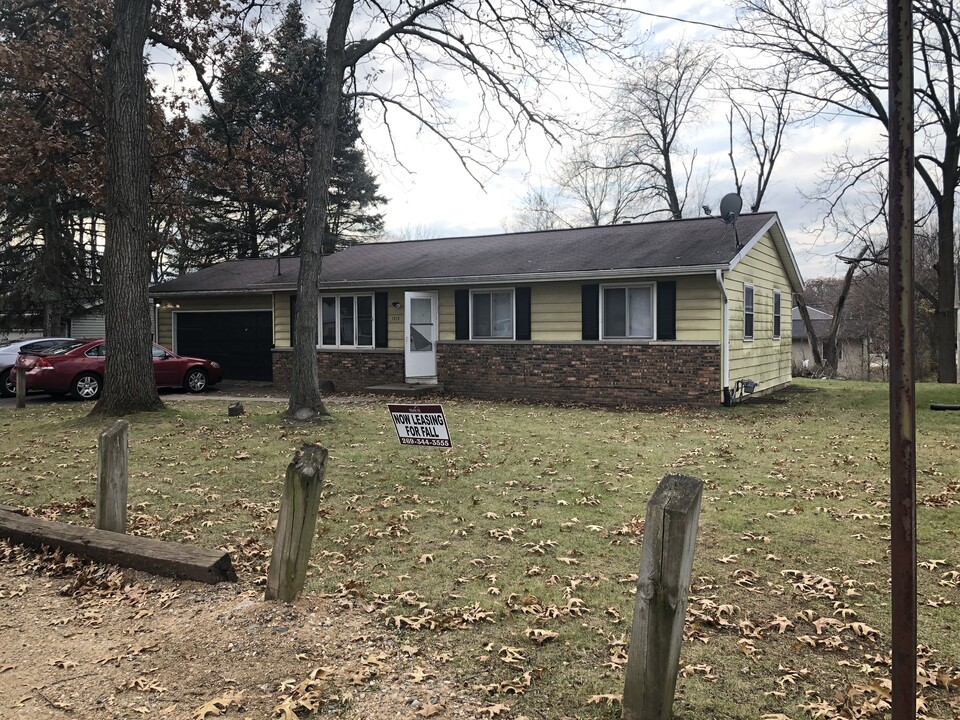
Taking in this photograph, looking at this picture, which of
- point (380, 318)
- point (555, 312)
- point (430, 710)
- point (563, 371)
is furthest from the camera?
point (380, 318)

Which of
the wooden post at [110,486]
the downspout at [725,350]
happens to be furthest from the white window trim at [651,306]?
the wooden post at [110,486]

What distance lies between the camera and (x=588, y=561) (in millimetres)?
5430

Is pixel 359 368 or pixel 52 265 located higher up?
pixel 52 265

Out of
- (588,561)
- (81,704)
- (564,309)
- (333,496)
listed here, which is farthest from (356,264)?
(81,704)

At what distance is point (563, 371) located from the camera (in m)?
16.5

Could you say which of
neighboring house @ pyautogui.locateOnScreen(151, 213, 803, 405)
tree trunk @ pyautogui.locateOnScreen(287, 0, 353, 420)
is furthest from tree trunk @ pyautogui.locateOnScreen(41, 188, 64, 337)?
tree trunk @ pyautogui.locateOnScreen(287, 0, 353, 420)

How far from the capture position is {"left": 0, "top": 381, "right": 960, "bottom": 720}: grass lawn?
3.74m

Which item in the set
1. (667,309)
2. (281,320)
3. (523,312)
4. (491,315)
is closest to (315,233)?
(523,312)

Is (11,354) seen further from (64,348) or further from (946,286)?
(946,286)

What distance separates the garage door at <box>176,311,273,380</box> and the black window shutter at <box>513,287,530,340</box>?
28.4ft

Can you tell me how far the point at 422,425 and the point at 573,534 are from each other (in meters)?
1.70

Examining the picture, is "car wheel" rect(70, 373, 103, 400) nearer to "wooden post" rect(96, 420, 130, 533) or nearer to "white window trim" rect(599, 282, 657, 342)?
"white window trim" rect(599, 282, 657, 342)

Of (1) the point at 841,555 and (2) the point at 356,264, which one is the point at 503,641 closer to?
(1) the point at 841,555

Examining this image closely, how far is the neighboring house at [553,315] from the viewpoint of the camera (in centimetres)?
1524
